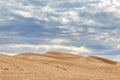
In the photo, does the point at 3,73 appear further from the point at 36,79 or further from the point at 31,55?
the point at 31,55

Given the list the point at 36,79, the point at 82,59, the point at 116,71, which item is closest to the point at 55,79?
the point at 36,79

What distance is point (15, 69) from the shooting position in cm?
2145

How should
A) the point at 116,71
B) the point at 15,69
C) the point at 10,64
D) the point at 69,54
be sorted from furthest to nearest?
A: the point at 69,54 → the point at 116,71 → the point at 10,64 → the point at 15,69

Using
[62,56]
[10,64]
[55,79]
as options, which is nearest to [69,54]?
[62,56]

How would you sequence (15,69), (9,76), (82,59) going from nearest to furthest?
(9,76) → (15,69) → (82,59)

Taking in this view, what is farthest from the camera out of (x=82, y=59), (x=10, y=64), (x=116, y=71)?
(x=82, y=59)

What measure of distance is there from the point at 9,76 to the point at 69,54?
2289 centimetres

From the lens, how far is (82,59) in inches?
1441

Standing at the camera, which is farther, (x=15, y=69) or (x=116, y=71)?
(x=116, y=71)

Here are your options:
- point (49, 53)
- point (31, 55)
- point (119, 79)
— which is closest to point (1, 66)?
point (119, 79)

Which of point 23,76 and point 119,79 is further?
point 119,79

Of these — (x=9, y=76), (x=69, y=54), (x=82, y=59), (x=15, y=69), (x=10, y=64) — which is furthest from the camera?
(x=69, y=54)

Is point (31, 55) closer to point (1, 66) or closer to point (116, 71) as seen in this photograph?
point (116, 71)

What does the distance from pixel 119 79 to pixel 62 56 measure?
55.9ft
